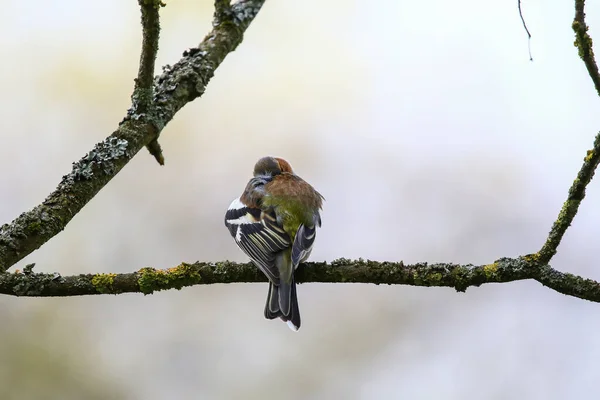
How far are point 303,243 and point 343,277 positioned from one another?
1174 mm

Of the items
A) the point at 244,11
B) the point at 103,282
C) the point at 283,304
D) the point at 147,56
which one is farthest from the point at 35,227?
the point at 283,304

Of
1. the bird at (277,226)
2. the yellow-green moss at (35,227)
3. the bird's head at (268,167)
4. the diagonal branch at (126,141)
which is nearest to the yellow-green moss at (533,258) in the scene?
the bird at (277,226)

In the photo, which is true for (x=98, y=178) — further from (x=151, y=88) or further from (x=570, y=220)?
(x=570, y=220)

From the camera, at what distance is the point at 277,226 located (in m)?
5.52

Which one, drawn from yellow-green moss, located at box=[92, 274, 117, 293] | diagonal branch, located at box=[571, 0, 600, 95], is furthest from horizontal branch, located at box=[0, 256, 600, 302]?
diagonal branch, located at box=[571, 0, 600, 95]

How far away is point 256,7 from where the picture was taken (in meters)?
4.30

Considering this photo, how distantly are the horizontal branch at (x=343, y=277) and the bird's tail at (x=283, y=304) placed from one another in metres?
0.66

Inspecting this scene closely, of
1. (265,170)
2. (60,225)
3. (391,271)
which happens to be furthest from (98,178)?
(265,170)

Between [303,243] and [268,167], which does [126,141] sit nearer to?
[303,243]

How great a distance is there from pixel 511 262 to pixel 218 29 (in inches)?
87.7

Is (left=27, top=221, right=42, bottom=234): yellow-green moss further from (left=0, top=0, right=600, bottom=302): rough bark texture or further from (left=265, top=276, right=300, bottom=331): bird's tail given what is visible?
(left=265, top=276, right=300, bottom=331): bird's tail

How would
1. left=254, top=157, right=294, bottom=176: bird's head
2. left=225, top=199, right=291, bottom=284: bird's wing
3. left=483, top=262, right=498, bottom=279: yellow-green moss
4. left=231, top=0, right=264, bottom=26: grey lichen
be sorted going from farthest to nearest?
left=254, top=157, right=294, bottom=176: bird's head < left=225, top=199, right=291, bottom=284: bird's wing < left=231, top=0, right=264, bottom=26: grey lichen < left=483, top=262, right=498, bottom=279: yellow-green moss

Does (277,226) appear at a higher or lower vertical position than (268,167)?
lower

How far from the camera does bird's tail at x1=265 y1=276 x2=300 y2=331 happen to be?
4777mm
